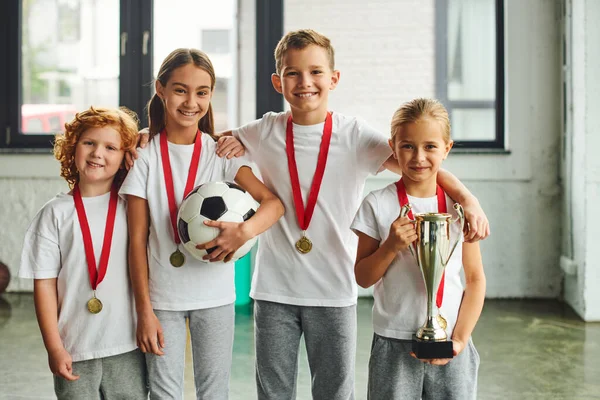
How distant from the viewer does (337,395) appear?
2.31 meters

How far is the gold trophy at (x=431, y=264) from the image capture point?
186cm

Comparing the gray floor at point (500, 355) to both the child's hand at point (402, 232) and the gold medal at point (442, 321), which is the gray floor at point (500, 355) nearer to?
the gold medal at point (442, 321)

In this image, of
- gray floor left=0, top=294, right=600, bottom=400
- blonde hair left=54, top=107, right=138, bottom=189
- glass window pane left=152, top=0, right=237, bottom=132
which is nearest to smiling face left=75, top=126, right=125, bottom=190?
blonde hair left=54, top=107, right=138, bottom=189

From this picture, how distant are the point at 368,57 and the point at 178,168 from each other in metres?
3.63

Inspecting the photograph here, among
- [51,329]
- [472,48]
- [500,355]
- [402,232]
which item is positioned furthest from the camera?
[472,48]

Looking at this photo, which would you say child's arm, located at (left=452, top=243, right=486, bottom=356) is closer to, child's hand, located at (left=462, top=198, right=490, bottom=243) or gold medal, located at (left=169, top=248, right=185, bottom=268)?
child's hand, located at (left=462, top=198, right=490, bottom=243)

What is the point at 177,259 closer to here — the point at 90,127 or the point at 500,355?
the point at 90,127

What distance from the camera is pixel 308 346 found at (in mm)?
2350

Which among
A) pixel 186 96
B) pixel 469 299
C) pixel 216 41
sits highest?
pixel 216 41

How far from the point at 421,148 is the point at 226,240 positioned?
63cm

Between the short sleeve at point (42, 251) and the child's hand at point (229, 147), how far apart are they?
0.57m

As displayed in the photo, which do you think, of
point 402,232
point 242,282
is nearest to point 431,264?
point 402,232

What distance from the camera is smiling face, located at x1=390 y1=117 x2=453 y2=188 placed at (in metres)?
1.98

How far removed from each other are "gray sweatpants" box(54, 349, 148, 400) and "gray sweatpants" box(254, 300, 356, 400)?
1.34ft
